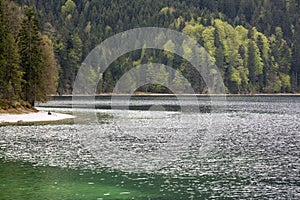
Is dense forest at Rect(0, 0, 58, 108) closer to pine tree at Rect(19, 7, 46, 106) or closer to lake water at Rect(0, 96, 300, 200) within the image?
pine tree at Rect(19, 7, 46, 106)

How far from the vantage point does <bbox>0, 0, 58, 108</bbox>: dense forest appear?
84.4 meters

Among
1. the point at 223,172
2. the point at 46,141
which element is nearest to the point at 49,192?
the point at 223,172

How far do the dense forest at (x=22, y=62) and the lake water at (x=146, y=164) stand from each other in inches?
740

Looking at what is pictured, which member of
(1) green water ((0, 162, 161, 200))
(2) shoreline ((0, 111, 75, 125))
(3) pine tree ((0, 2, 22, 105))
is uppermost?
(3) pine tree ((0, 2, 22, 105))

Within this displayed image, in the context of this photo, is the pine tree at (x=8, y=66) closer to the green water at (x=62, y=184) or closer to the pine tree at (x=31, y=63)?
the pine tree at (x=31, y=63)

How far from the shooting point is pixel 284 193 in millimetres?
30969

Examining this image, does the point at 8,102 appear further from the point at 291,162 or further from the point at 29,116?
the point at 291,162

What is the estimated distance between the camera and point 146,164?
1612 inches

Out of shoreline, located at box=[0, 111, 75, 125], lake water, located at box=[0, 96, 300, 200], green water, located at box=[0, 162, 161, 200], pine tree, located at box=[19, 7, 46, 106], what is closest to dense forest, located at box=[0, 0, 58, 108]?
pine tree, located at box=[19, 7, 46, 106]

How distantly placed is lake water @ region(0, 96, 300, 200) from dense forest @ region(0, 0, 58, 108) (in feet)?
61.7

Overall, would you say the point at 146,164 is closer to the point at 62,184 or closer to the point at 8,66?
the point at 62,184

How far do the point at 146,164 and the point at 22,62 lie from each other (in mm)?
60307

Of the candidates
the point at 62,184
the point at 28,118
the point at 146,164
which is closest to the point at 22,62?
the point at 28,118

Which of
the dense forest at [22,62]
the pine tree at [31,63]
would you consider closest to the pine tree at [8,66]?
the dense forest at [22,62]
